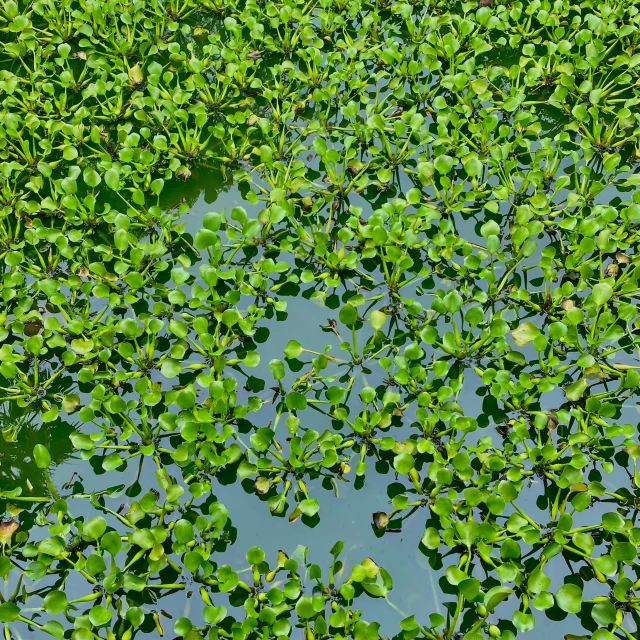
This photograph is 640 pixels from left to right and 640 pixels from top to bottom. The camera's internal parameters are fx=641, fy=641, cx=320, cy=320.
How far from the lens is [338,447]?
1802mm

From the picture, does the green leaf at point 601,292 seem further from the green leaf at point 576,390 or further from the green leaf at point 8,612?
the green leaf at point 8,612

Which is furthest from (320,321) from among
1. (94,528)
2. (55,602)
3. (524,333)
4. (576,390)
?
(55,602)

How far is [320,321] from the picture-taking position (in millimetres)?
2115

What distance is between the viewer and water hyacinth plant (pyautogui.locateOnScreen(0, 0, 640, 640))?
1.58m

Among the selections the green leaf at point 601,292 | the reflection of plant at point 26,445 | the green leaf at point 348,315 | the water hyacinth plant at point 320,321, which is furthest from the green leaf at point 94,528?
the green leaf at point 601,292

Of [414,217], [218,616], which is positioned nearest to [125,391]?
[218,616]

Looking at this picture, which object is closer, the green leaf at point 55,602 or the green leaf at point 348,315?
the green leaf at point 55,602

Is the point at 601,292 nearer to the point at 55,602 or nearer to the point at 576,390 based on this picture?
the point at 576,390

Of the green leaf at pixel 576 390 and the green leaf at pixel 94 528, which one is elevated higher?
the green leaf at pixel 576 390

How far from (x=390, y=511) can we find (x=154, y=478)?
660mm

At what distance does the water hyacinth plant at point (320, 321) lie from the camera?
1584 mm

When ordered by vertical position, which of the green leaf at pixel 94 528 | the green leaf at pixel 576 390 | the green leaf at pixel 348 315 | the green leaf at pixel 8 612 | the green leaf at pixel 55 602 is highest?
the green leaf at pixel 348 315

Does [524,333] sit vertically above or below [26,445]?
above

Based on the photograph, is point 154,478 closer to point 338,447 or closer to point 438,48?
point 338,447
